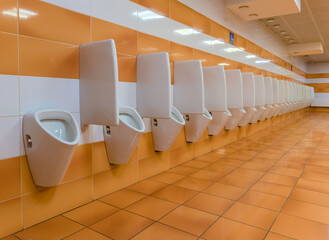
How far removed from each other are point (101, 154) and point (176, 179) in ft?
3.05

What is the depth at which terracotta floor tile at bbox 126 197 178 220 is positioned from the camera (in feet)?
6.78

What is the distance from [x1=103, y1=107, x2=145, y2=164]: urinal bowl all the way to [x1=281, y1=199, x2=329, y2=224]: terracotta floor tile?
1.32 m

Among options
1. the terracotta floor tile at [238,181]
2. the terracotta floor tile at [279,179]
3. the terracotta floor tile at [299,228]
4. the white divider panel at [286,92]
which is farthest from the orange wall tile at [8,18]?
the white divider panel at [286,92]

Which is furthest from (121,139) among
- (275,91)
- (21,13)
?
(275,91)

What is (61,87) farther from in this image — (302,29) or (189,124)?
(302,29)

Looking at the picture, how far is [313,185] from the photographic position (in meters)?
2.74

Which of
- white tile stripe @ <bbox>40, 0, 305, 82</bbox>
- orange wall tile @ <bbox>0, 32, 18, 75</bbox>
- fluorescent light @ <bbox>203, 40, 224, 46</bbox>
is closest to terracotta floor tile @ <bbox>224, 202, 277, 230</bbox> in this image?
orange wall tile @ <bbox>0, 32, 18, 75</bbox>

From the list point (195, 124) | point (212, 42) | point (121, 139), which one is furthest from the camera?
point (212, 42)

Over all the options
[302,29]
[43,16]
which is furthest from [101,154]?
[302,29]

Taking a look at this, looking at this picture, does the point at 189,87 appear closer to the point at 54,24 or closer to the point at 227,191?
the point at 227,191

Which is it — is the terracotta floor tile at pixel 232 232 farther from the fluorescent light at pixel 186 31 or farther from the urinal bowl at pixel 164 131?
the fluorescent light at pixel 186 31

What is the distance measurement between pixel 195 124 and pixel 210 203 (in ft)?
4.27

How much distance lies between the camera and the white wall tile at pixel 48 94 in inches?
70.6

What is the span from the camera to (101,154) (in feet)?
7.82
